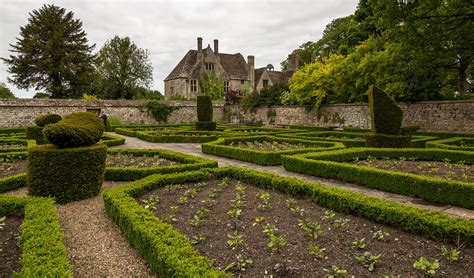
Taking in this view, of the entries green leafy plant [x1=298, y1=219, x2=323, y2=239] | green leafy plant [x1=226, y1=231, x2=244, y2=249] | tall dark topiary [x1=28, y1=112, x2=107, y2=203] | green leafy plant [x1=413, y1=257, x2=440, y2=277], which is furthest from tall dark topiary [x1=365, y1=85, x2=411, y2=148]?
tall dark topiary [x1=28, y1=112, x2=107, y2=203]

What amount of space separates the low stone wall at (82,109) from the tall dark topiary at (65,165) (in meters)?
22.9

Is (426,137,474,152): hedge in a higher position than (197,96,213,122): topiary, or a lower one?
lower

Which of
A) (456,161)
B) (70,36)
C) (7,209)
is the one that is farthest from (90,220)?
(70,36)

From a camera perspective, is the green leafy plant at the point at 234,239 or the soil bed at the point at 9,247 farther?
the green leafy plant at the point at 234,239

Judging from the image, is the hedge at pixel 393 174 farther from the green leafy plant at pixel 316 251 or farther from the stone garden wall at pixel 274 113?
the stone garden wall at pixel 274 113

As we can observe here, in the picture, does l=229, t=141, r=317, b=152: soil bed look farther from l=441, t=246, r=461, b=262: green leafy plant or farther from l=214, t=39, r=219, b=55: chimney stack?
l=214, t=39, r=219, b=55: chimney stack

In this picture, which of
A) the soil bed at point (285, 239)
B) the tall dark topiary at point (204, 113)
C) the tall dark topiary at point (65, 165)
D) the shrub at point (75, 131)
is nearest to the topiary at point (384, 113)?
the soil bed at point (285, 239)

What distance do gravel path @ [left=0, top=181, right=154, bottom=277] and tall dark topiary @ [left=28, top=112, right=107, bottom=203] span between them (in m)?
0.36

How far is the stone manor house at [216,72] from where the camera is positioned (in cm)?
4397

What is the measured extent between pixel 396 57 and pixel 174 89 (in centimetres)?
3472

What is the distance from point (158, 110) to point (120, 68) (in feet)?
48.6

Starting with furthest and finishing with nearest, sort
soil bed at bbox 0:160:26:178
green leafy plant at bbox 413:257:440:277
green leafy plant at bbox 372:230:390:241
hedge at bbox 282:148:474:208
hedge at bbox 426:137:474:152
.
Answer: hedge at bbox 426:137:474:152 < soil bed at bbox 0:160:26:178 < hedge at bbox 282:148:474:208 < green leafy plant at bbox 372:230:390:241 < green leafy plant at bbox 413:257:440:277

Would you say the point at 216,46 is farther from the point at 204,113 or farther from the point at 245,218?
the point at 245,218

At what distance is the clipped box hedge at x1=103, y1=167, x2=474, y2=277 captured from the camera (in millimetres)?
3029
